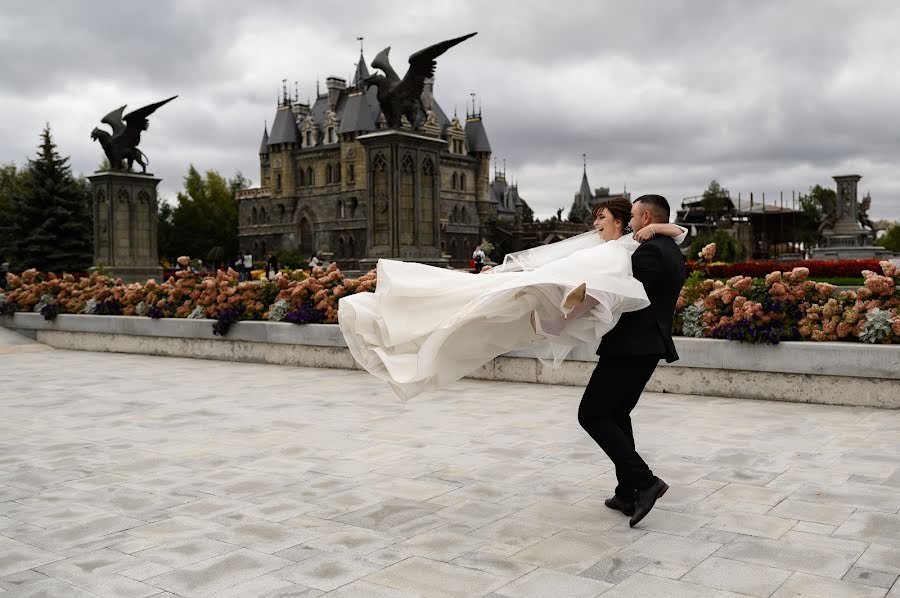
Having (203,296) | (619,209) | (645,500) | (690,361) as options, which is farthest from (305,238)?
(645,500)

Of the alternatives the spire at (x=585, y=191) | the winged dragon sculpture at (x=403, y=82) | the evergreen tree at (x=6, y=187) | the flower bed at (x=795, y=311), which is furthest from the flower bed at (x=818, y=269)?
the spire at (x=585, y=191)

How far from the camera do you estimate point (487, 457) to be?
6.88 m

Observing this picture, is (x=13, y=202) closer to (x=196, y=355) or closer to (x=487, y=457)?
(x=196, y=355)

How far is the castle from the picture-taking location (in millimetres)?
89188

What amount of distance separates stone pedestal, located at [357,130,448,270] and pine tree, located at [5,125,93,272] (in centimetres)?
3382

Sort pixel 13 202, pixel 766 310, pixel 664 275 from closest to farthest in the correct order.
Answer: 1. pixel 664 275
2. pixel 766 310
3. pixel 13 202

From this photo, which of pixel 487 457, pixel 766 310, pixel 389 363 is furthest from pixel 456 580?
pixel 766 310

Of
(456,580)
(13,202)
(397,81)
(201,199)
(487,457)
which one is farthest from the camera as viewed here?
(201,199)

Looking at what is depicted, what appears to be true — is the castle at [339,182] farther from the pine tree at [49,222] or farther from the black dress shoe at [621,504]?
the black dress shoe at [621,504]

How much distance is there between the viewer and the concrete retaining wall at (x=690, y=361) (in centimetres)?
864

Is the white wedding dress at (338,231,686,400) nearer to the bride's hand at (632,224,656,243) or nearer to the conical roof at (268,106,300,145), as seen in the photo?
the bride's hand at (632,224,656,243)

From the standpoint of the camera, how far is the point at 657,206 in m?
5.17

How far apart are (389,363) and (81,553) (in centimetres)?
203

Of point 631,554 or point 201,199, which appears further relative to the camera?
point 201,199
